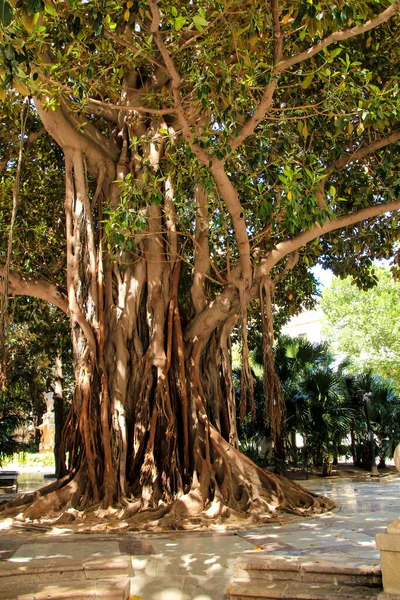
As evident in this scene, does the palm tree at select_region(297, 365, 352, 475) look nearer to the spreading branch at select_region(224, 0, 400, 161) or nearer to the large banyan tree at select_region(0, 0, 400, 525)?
the large banyan tree at select_region(0, 0, 400, 525)

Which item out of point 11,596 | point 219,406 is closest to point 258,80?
point 219,406

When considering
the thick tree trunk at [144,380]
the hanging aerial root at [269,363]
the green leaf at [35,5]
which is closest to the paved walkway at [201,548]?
the thick tree trunk at [144,380]

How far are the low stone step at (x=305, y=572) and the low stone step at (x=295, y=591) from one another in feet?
0.10

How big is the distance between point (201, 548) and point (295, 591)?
186 cm

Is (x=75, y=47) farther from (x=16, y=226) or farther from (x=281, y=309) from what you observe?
(x=281, y=309)

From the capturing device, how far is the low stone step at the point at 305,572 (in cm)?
320

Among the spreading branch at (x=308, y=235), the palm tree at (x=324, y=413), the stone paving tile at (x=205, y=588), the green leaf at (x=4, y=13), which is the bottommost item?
the stone paving tile at (x=205, y=588)

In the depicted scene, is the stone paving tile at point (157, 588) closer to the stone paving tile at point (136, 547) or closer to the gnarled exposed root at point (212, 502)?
the stone paving tile at point (136, 547)

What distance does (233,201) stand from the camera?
642 cm

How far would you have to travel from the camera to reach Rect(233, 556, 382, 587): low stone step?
10.5 feet

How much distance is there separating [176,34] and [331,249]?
4829 millimetres

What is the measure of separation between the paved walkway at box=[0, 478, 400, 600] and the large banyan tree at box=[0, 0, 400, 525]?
2.13ft

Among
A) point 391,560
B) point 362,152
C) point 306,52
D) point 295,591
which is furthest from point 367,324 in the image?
point 391,560

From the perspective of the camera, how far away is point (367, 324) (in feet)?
73.7
